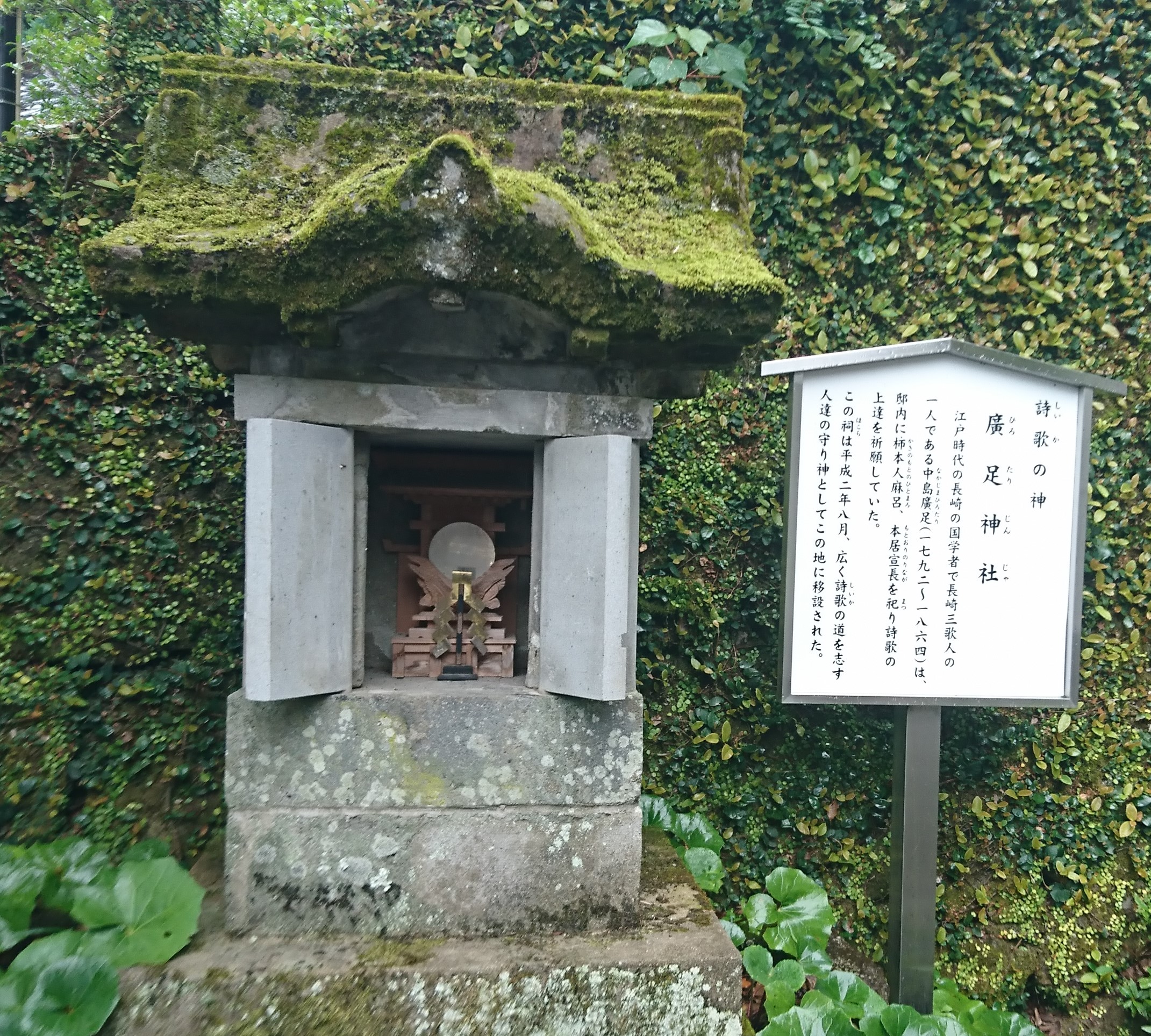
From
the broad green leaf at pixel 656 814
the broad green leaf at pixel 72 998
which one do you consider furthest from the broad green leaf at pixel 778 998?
the broad green leaf at pixel 72 998

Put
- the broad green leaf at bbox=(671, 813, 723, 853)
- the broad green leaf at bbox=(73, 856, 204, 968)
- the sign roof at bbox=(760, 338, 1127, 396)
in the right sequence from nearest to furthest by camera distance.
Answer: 1. the broad green leaf at bbox=(73, 856, 204, 968)
2. the sign roof at bbox=(760, 338, 1127, 396)
3. the broad green leaf at bbox=(671, 813, 723, 853)

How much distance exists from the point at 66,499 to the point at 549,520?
268 cm

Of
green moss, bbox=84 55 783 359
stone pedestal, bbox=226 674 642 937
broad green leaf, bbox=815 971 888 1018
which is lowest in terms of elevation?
broad green leaf, bbox=815 971 888 1018

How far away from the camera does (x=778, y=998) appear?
2693mm

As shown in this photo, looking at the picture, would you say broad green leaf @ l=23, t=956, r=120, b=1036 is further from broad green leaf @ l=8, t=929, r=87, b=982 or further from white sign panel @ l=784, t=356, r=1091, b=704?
white sign panel @ l=784, t=356, r=1091, b=704

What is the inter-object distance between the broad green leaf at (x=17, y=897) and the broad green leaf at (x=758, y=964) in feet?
8.39

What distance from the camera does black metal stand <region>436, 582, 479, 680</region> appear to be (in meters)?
2.45

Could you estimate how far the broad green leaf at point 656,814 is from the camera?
11.3ft

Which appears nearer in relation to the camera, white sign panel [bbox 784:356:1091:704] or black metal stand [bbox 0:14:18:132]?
white sign panel [bbox 784:356:1091:704]

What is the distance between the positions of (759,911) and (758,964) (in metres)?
0.34

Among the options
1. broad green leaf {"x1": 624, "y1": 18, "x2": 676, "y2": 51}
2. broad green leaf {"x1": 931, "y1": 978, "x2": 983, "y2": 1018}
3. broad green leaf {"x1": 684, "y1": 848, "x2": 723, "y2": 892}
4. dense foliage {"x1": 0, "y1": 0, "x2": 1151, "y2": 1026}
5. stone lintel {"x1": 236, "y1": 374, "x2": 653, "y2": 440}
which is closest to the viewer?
stone lintel {"x1": 236, "y1": 374, "x2": 653, "y2": 440}

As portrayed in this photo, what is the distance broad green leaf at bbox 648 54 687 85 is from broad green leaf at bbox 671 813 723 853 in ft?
12.9

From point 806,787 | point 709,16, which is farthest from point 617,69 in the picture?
point 806,787

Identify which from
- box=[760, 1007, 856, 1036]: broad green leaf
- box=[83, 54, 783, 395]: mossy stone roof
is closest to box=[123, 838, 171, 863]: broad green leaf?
box=[83, 54, 783, 395]: mossy stone roof
